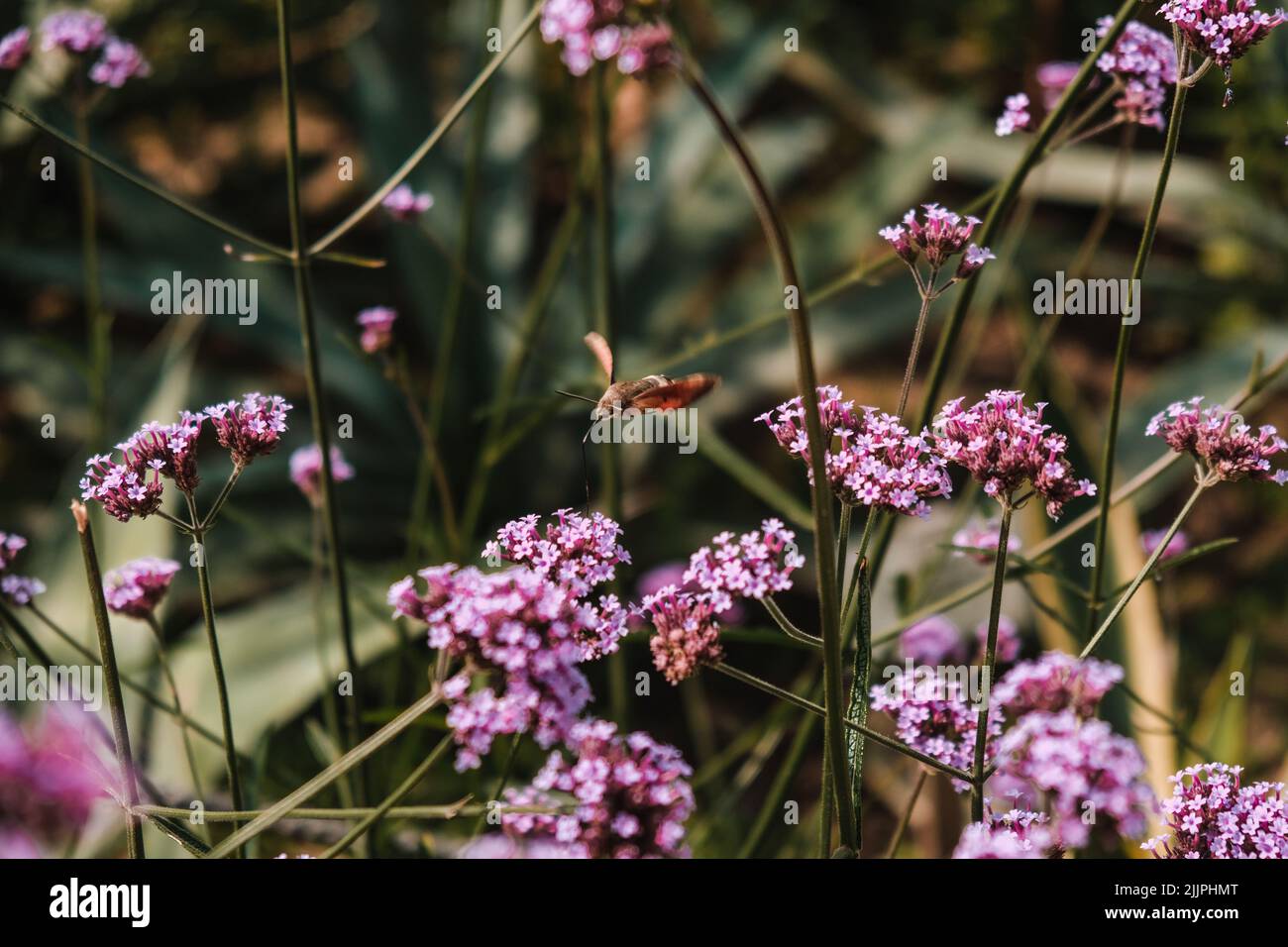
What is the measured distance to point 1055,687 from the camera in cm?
59

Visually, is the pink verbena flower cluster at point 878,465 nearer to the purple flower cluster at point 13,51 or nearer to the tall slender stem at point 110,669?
the tall slender stem at point 110,669

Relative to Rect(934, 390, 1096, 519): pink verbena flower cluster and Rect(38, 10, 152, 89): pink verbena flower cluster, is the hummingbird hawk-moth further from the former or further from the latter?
Rect(38, 10, 152, 89): pink verbena flower cluster

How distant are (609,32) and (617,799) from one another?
35cm

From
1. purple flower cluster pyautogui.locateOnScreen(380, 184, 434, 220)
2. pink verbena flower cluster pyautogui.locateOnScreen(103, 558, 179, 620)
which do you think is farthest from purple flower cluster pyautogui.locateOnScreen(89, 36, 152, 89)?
pink verbena flower cluster pyautogui.locateOnScreen(103, 558, 179, 620)

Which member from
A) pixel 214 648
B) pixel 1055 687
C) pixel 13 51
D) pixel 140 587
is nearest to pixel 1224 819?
pixel 1055 687

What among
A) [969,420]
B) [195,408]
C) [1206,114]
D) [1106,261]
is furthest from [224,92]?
[969,420]

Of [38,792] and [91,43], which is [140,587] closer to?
[38,792]

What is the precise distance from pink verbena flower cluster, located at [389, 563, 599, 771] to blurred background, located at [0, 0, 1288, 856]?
1.07 m

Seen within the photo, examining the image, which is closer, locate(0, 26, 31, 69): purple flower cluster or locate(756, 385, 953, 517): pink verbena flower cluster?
locate(756, 385, 953, 517): pink verbena flower cluster

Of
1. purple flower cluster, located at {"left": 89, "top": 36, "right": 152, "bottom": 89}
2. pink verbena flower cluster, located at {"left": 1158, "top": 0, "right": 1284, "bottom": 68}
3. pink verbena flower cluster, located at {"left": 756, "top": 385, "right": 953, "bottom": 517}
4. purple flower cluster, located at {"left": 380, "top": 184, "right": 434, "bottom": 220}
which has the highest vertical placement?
purple flower cluster, located at {"left": 89, "top": 36, "right": 152, "bottom": 89}

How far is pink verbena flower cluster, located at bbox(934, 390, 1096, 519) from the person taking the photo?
64 centimetres

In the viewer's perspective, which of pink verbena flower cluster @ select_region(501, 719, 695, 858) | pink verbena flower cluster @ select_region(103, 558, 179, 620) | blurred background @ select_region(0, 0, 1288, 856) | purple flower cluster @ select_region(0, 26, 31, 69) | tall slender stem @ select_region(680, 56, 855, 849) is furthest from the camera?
blurred background @ select_region(0, 0, 1288, 856)

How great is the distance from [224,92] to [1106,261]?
2.12 m

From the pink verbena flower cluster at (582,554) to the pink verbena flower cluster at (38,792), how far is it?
225 mm
